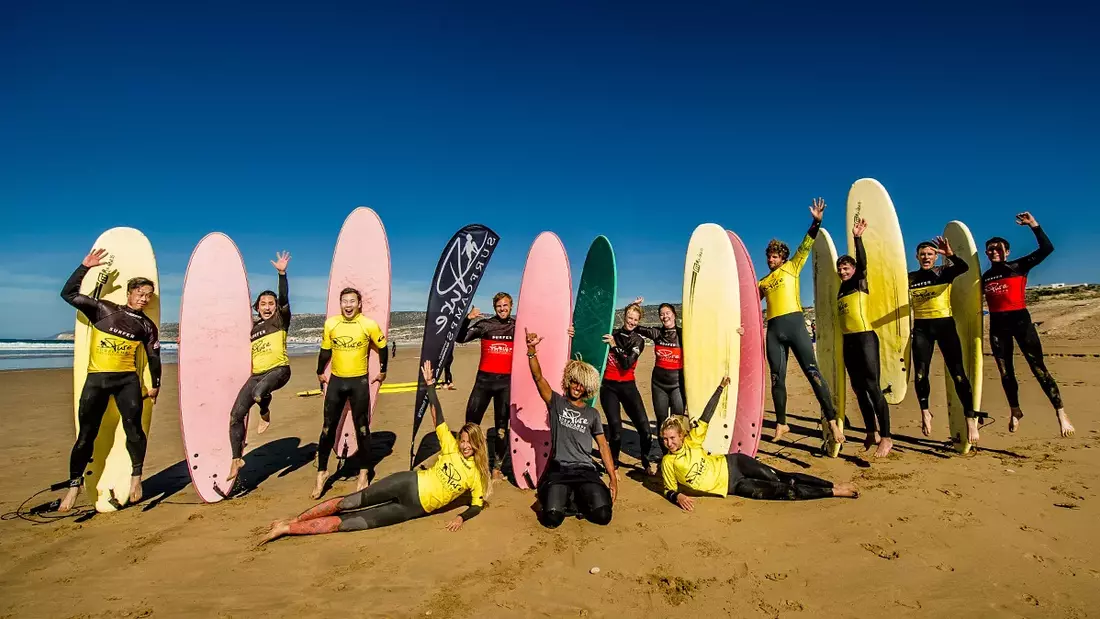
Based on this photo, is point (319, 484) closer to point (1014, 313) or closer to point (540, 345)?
point (540, 345)

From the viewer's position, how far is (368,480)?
173 inches

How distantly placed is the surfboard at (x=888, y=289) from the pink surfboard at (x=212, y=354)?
5838mm

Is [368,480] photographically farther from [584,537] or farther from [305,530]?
[584,537]

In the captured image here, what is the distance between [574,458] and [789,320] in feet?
8.62

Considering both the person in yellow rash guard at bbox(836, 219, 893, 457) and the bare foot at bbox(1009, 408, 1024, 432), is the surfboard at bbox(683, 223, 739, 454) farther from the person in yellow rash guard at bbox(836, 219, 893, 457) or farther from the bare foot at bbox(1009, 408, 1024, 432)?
the bare foot at bbox(1009, 408, 1024, 432)

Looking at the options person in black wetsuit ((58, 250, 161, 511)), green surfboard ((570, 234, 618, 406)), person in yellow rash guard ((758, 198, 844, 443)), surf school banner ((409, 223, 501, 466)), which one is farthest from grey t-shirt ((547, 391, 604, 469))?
person in black wetsuit ((58, 250, 161, 511))

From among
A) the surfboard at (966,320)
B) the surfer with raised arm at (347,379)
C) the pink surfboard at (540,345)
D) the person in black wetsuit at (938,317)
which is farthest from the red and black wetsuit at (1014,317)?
the surfer with raised arm at (347,379)

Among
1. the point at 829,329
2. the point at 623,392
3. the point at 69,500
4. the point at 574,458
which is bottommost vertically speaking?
the point at 69,500

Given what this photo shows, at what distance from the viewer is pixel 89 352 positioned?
414 cm

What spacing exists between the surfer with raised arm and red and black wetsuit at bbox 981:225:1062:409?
215 inches

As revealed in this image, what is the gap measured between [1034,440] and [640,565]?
4.69 meters

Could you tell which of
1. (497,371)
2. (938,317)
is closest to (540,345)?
(497,371)

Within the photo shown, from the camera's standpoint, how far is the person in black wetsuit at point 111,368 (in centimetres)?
384

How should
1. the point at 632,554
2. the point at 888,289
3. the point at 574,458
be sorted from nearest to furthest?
1. the point at 632,554
2. the point at 574,458
3. the point at 888,289
